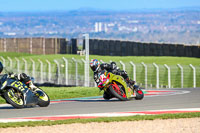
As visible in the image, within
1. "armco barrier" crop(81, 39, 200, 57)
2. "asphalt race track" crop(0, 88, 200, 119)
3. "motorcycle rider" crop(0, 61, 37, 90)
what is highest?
"armco barrier" crop(81, 39, 200, 57)

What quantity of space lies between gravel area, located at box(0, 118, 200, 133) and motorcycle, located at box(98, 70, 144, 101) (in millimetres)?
4771

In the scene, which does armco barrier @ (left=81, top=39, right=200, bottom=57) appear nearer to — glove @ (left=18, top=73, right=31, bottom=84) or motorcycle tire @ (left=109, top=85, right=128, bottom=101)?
motorcycle tire @ (left=109, top=85, right=128, bottom=101)

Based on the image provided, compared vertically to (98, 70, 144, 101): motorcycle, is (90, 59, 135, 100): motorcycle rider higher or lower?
higher

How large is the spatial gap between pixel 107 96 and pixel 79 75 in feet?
62.2

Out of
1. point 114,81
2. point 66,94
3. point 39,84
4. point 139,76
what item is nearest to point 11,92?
point 114,81

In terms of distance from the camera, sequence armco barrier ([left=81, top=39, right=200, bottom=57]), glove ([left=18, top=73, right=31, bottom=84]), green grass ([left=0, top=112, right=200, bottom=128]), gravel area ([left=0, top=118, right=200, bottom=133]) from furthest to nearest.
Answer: armco barrier ([left=81, top=39, right=200, bottom=57]), glove ([left=18, top=73, right=31, bottom=84]), green grass ([left=0, top=112, right=200, bottom=128]), gravel area ([left=0, top=118, right=200, bottom=133])

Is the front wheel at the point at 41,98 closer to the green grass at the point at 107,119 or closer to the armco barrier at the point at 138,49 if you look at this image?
the green grass at the point at 107,119

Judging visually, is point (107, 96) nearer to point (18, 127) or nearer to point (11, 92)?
point (11, 92)

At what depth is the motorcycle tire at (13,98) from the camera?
584 inches

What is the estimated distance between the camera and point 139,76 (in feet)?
103

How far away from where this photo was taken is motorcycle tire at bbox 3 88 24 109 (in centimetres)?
1484

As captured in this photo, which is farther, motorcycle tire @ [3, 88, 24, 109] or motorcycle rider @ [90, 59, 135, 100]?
motorcycle rider @ [90, 59, 135, 100]

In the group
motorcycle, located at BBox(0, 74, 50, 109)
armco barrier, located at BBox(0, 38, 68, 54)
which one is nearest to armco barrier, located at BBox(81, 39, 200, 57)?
armco barrier, located at BBox(0, 38, 68, 54)

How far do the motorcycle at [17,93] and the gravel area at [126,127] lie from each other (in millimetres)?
3176
